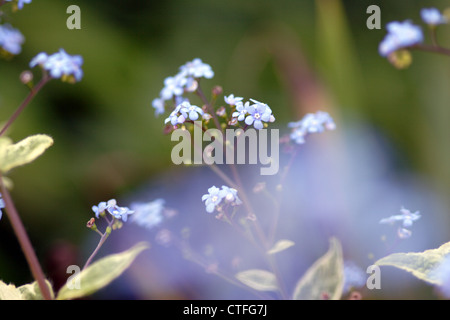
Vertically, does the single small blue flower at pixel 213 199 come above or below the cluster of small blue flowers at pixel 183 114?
below

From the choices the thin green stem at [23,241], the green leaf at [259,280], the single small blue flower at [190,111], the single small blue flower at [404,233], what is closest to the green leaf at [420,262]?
the single small blue flower at [404,233]

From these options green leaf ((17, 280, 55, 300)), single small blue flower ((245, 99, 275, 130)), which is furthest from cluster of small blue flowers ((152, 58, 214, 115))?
green leaf ((17, 280, 55, 300))

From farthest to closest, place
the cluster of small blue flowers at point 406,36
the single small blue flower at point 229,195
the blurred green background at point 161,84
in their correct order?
the blurred green background at point 161,84, the single small blue flower at point 229,195, the cluster of small blue flowers at point 406,36

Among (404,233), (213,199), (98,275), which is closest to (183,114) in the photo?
(213,199)

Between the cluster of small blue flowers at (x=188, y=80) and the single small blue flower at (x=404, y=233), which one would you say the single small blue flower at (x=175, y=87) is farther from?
the single small blue flower at (x=404, y=233)

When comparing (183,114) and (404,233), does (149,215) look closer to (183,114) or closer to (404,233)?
(183,114)

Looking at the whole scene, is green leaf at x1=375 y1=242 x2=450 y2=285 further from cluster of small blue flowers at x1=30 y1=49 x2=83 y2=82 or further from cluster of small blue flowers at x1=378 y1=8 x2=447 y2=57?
cluster of small blue flowers at x1=30 y1=49 x2=83 y2=82

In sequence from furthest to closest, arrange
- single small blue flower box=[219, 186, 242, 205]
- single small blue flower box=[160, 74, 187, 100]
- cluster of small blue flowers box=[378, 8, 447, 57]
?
single small blue flower box=[160, 74, 187, 100], single small blue flower box=[219, 186, 242, 205], cluster of small blue flowers box=[378, 8, 447, 57]
